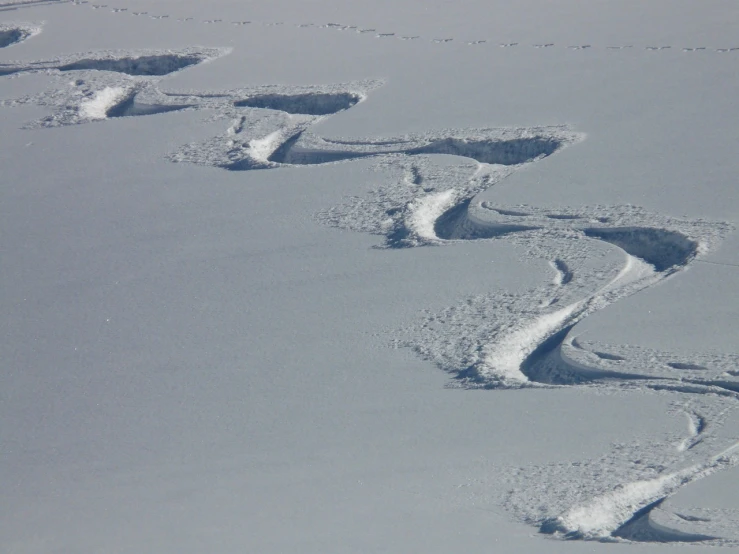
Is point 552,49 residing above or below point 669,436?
above

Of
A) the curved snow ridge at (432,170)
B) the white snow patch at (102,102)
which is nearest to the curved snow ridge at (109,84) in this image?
the white snow patch at (102,102)

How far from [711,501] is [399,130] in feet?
8.69

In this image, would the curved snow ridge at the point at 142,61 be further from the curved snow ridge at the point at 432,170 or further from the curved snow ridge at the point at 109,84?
the curved snow ridge at the point at 432,170

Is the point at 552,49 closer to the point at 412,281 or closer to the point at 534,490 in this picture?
the point at 412,281

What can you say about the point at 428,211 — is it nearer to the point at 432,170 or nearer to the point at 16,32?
the point at 432,170

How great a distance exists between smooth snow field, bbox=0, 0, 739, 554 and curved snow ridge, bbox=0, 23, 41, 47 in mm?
1281

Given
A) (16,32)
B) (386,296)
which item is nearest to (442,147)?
(386,296)

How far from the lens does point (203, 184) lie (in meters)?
4.20

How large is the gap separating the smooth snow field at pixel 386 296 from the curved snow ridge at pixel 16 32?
128 centimetres

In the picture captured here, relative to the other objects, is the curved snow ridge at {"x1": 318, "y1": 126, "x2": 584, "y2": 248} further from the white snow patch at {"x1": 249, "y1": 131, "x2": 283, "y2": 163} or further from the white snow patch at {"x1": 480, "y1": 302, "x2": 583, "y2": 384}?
the white snow patch at {"x1": 480, "y1": 302, "x2": 583, "y2": 384}

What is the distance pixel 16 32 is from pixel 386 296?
4.82m

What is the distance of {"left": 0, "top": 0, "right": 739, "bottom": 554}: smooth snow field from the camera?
226cm

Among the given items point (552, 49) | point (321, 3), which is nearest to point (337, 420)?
point (552, 49)

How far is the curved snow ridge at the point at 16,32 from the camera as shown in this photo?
22.4 ft
